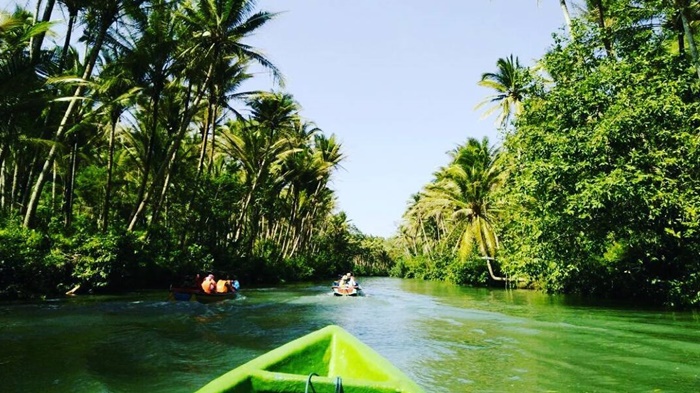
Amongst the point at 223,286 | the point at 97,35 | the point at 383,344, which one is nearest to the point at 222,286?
the point at 223,286

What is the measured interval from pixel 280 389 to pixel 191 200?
78.0ft

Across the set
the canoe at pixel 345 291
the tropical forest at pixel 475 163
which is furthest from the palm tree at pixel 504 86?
the canoe at pixel 345 291

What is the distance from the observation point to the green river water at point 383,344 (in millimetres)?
6473

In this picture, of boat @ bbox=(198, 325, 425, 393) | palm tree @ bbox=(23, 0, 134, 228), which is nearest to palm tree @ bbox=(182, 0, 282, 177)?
palm tree @ bbox=(23, 0, 134, 228)

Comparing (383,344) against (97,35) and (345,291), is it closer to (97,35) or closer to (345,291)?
(345,291)

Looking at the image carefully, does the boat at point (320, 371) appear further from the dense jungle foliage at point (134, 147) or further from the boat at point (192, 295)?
the boat at point (192, 295)

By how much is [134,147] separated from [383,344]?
21.3 meters

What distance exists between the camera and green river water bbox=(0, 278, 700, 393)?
21.2ft

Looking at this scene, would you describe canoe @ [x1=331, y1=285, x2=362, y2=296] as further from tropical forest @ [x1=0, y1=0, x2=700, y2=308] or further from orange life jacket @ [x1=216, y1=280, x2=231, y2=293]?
tropical forest @ [x1=0, y1=0, x2=700, y2=308]

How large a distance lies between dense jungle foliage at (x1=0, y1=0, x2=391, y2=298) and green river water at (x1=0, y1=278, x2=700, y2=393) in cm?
312

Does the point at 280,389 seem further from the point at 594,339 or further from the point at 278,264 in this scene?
the point at 278,264

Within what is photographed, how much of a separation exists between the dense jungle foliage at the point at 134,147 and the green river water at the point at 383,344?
10.2ft

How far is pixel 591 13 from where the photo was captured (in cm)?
1808

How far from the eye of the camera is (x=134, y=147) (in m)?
25.7
